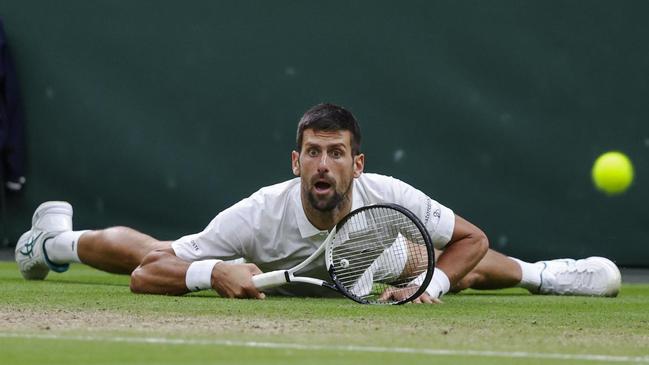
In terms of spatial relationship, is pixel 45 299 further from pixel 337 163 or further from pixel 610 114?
pixel 610 114

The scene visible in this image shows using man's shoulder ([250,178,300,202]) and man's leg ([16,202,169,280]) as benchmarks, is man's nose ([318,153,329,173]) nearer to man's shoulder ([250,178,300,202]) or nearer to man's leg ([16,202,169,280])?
man's shoulder ([250,178,300,202])

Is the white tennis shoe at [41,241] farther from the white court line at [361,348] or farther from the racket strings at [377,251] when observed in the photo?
the white court line at [361,348]

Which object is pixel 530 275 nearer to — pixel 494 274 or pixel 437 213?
pixel 494 274

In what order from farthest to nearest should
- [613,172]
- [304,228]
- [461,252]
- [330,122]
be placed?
1. [613,172]
2. [461,252]
3. [304,228]
4. [330,122]

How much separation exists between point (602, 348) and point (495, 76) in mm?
4757

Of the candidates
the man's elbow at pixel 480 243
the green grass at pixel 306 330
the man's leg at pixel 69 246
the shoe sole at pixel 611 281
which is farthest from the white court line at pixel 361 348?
the shoe sole at pixel 611 281

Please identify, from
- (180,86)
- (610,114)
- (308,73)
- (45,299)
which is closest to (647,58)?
(610,114)

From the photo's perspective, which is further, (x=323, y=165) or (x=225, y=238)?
(x=225, y=238)

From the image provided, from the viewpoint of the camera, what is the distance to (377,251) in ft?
16.1

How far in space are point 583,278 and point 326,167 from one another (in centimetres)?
156

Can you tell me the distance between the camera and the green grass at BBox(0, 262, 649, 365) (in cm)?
317

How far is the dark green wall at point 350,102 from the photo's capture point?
25.9 feet

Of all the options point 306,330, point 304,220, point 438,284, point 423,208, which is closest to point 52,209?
point 304,220

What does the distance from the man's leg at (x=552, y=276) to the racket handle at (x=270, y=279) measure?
1.06 meters
